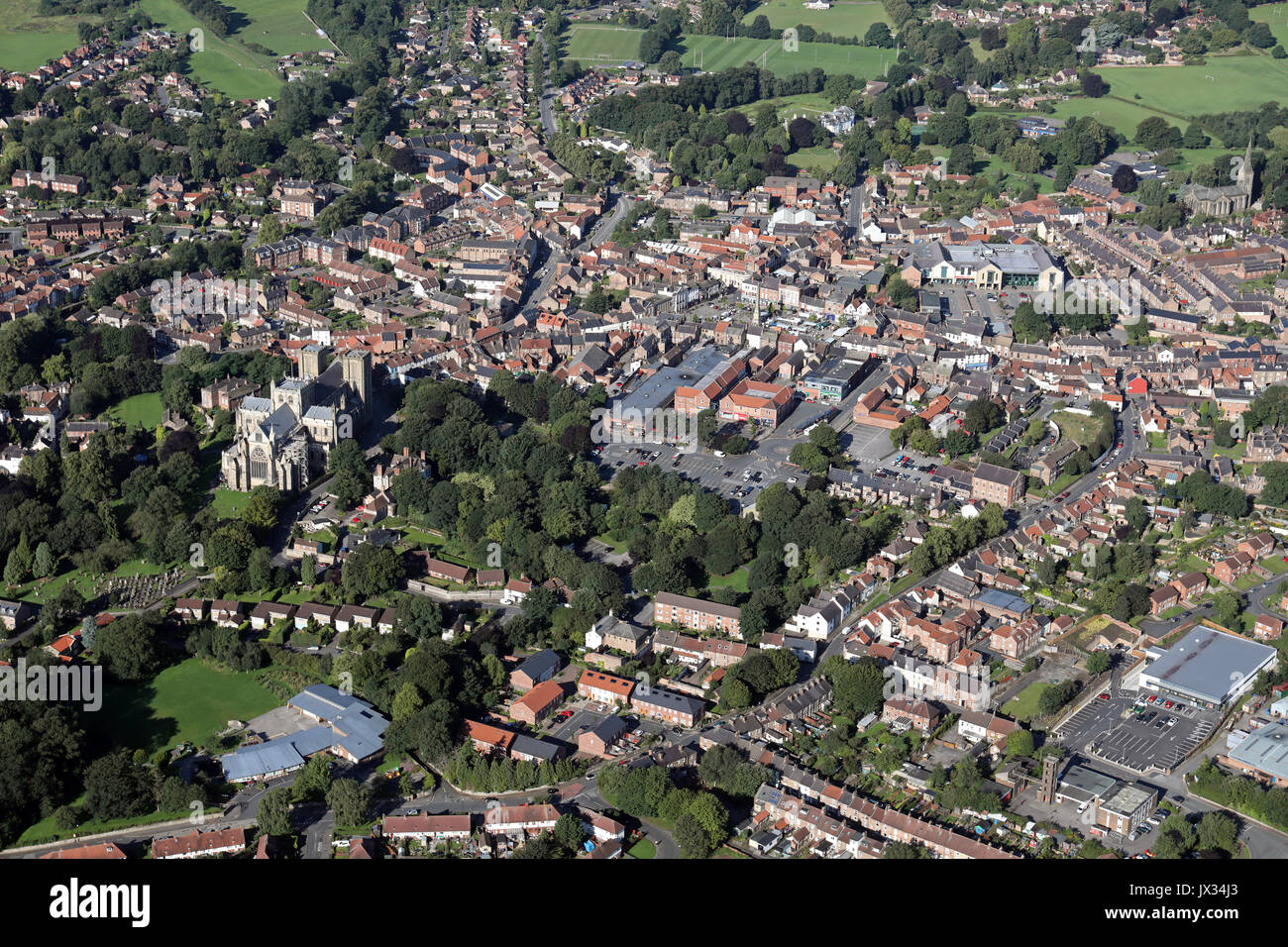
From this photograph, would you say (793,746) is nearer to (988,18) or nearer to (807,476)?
(807,476)

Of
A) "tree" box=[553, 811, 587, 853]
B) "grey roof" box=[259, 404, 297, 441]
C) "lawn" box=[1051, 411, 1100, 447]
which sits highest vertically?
"lawn" box=[1051, 411, 1100, 447]

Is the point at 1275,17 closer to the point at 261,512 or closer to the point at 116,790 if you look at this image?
the point at 261,512

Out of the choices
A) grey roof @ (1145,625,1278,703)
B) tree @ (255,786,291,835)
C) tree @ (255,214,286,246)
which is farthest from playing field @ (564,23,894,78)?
tree @ (255,786,291,835)

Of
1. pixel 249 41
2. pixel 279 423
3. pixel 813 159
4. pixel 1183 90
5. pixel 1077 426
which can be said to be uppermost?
pixel 1183 90

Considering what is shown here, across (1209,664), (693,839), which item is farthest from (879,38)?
(693,839)

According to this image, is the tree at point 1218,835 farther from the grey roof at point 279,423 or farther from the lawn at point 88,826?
the grey roof at point 279,423

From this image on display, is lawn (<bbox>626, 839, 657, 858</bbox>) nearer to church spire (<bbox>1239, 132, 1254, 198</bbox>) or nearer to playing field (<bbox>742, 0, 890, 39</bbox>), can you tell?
church spire (<bbox>1239, 132, 1254, 198</bbox>)
